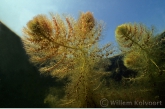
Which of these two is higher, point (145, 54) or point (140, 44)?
point (140, 44)

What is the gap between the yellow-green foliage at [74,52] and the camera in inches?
194

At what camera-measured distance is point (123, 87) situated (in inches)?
228

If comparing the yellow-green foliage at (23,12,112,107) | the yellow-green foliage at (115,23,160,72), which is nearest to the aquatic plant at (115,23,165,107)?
the yellow-green foliage at (115,23,160,72)

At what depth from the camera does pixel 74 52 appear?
17.1 ft

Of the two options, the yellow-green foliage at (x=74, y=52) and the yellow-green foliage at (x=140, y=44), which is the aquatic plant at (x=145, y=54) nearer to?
the yellow-green foliage at (x=140, y=44)

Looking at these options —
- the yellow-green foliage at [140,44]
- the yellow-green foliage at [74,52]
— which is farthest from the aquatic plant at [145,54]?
the yellow-green foliage at [74,52]

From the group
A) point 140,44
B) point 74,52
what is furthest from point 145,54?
point 74,52

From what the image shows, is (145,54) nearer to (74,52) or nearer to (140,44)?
(140,44)

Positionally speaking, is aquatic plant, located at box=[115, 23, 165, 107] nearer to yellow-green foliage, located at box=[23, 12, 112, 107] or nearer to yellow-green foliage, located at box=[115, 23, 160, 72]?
yellow-green foliage, located at box=[115, 23, 160, 72]

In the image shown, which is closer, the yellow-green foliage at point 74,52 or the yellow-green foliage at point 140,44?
the yellow-green foliage at point 74,52

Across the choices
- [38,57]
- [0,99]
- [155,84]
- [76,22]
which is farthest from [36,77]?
[155,84]

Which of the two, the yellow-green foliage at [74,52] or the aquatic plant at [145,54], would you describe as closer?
the yellow-green foliage at [74,52]

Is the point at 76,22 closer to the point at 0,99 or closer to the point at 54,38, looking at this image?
the point at 54,38

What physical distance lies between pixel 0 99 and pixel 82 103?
15.0 feet
